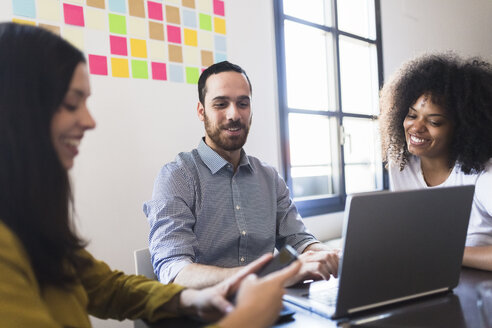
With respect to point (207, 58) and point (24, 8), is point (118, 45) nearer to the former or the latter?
point (24, 8)

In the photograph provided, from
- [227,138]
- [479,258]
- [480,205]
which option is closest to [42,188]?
[227,138]

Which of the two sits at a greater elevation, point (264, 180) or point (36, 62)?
point (36, 62)

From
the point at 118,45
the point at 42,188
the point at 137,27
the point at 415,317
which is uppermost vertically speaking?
the point at 137,27

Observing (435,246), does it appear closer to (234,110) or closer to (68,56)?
(68,56)

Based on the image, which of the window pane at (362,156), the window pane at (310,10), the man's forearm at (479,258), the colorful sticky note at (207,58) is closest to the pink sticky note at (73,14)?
the colorful sticky note at (207,58)

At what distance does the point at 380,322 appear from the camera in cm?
76

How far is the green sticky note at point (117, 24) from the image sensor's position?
5.92ft

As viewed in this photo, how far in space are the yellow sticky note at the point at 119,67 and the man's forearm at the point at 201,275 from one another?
107cm

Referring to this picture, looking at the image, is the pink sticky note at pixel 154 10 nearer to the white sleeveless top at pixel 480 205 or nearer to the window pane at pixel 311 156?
the window pane at pixel 311 156

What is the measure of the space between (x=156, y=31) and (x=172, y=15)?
14 cm

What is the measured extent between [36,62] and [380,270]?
2.49 ft

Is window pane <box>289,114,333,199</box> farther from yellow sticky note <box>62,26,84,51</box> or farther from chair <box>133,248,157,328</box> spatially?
chair <box>133,248,157,328</box>

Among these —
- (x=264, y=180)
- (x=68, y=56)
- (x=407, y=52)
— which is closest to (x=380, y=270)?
(x=68, y=56)

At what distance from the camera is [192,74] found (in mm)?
2107
